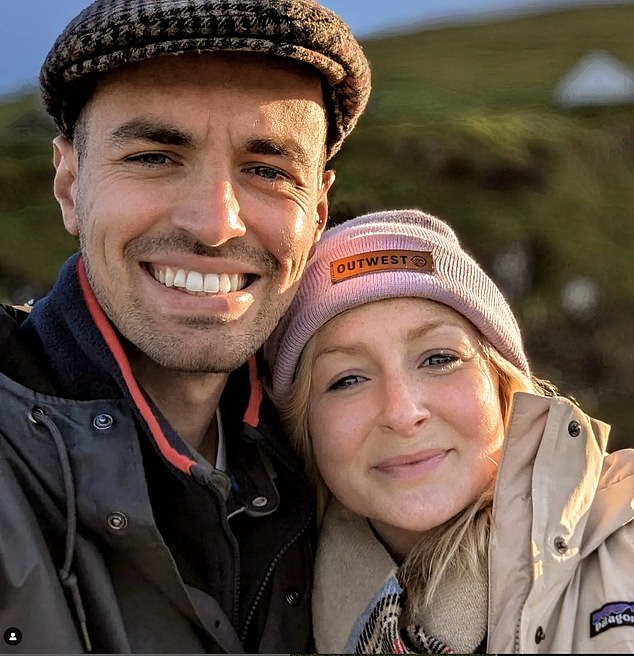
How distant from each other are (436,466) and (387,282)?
0.65 metres

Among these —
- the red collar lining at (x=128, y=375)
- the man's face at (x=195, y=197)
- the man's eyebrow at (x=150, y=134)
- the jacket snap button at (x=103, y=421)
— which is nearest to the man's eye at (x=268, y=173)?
the man's face at (x=195, y=197)

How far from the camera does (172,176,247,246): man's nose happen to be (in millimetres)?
2768

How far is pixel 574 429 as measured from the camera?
280 centimetres

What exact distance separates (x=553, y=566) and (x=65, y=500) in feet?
4.65

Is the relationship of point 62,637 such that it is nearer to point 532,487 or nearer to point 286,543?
point 286,543

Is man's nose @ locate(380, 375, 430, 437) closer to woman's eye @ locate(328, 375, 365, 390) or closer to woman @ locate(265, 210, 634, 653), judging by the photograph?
woman @ locate(265, 210, 634, 653)

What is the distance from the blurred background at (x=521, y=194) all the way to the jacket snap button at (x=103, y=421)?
34.9 feet

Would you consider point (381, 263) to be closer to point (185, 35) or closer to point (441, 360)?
point (441, 360)

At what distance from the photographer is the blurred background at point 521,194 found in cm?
1434

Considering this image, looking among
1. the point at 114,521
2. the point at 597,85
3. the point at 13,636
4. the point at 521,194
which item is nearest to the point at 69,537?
the point at 114,521

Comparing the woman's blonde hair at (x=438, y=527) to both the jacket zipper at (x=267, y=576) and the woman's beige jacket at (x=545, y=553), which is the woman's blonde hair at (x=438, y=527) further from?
the jacket zipper at (x=267, y=576)

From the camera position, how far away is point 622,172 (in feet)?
67.9

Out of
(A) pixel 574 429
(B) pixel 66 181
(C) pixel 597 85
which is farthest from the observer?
(C) pixel 597 85

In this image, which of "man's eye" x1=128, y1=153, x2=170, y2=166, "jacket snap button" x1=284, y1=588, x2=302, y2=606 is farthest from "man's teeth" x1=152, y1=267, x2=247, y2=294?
"jacket snap button" x1=284, y1=588, x2=302, y2=606
